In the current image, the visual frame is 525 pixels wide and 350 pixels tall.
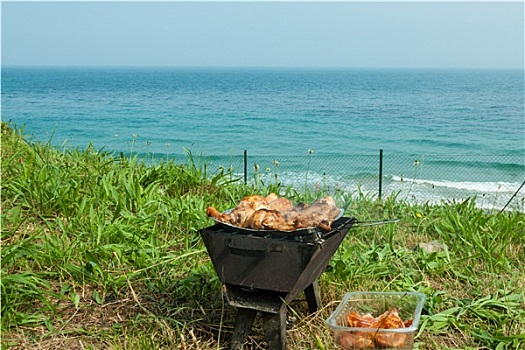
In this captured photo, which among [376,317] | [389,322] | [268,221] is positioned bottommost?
[376,317]

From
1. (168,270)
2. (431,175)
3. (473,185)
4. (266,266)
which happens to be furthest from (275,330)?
(431,175)

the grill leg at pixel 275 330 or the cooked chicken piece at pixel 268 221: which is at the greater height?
the cooked chicken piece at pixel 268 221

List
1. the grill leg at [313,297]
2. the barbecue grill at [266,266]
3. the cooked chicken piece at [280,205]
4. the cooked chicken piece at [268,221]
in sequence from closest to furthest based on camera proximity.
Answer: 1. the barbecue grill at [266,266]
2. the cooked chicken piece at [268,221]
3. the cooked chicken piece at [280,205]
4. the grill leg at [313,297]

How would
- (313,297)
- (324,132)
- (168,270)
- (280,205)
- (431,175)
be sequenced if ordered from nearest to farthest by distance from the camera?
(280,205) < (313,297) < (168,270) < (431,175) < (324,132)

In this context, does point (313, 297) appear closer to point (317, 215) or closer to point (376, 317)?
point (376, 317)

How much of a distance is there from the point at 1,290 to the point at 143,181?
8.57 feet

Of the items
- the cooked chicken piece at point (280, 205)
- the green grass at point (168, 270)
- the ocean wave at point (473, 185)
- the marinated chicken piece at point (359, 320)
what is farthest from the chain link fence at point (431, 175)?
the marinated chicken piece at point (359, 320)

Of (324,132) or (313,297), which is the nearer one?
(313,297)

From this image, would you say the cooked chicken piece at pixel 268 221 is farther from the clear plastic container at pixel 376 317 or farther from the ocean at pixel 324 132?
the ocean at pixel 324 132

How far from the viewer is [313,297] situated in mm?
3742

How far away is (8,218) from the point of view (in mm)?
4801

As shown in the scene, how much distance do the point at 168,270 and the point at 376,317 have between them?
59.7 inches

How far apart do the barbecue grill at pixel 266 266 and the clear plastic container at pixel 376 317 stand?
0.98ft

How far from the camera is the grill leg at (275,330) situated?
10.8 ft
